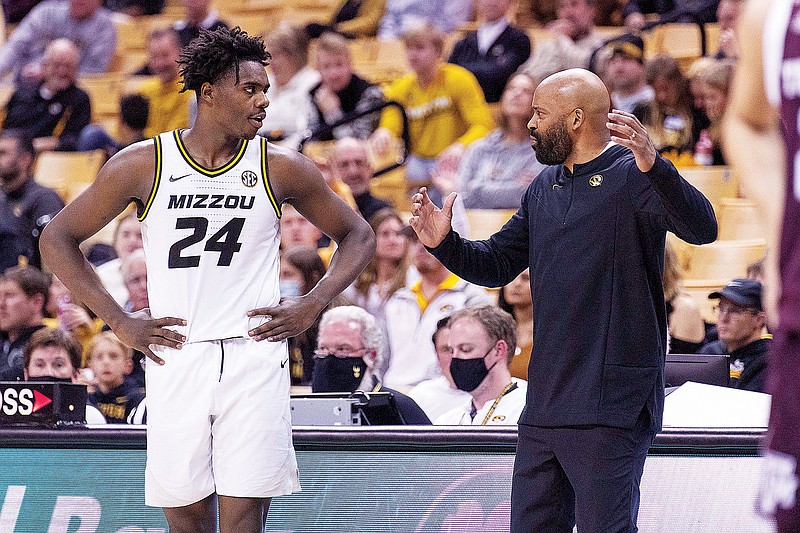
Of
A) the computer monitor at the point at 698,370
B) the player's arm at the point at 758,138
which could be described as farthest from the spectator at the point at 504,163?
the player's arm at the point at 758,138

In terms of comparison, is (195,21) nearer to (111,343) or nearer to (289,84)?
(289,84)

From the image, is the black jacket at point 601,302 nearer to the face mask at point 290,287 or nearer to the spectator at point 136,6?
the face mask at point 290,287

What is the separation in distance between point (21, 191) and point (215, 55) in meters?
5.50

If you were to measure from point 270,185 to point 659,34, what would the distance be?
22.4 ft

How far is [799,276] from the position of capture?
2.14 metres

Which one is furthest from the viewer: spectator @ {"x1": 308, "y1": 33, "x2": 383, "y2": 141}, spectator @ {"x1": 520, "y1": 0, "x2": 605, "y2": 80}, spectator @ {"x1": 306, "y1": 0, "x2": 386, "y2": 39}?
spectator @ {"x1": 306, "y1": 0, "x2": 386, "y2": 39}

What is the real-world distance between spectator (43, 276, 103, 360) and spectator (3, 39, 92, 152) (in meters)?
3.30

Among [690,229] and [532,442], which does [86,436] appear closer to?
[532,442]

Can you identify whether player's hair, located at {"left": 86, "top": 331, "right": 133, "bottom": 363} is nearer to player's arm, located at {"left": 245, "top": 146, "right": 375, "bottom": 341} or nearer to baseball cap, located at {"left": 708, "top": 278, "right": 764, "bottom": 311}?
player's arm, located at {"left": 245, "top": 146, "right": 375, "bottom": 341}

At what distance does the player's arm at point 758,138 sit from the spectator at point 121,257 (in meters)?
5.87

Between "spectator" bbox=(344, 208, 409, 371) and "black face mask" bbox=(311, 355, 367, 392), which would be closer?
"black face mask" bbox=(311, 355, 367, 392)

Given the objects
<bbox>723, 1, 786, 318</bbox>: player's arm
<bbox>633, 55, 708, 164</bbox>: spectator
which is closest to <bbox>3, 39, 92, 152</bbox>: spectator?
<bbox>633, 55, 708, 164</bbox>: spectator

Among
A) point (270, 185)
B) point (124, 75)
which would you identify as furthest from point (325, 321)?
point (124, 75)

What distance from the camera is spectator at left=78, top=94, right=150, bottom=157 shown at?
33.0 feet
